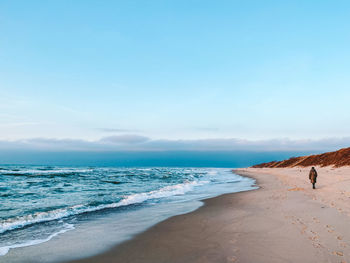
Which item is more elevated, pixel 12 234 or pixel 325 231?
pixel 325 231

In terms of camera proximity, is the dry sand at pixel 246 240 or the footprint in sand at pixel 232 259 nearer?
the footprint in sand at pixel 232 259

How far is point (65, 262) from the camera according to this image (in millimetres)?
5008

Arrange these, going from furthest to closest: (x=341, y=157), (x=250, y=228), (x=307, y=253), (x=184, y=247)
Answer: (x=341, y=157)
(x=250, y=228)
(x=184, y=247)
(x=307, y=253)

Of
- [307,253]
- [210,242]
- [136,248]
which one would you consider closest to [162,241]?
[136,248]

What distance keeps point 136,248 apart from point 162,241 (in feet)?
2.63

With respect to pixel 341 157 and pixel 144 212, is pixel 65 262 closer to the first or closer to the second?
pixel 144 212

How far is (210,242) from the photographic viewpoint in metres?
5.96

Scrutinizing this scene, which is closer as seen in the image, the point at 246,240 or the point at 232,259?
the point at 232,259

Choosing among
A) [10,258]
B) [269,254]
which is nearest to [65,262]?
[10,258]

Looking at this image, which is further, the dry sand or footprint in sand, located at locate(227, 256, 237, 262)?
the dry sand

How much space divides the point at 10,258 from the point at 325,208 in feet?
34.8

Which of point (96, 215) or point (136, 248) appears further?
point (96, 215)

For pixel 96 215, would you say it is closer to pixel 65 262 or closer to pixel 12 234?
pixel 12 234

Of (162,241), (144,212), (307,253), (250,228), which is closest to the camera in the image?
(307,253)
